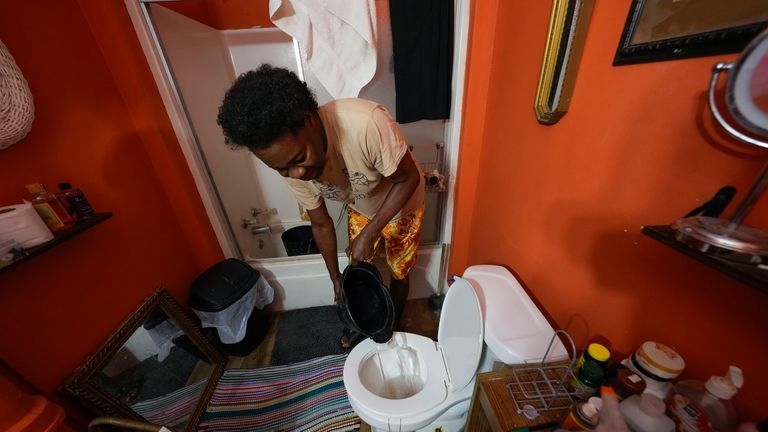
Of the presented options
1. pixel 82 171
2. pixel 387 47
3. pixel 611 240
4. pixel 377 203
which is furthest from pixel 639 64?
pixel 82 171

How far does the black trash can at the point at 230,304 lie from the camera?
1136mm

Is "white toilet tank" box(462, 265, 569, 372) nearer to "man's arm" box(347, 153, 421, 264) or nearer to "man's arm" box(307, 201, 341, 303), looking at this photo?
"man's arm" box(347, 153, 421, 264)

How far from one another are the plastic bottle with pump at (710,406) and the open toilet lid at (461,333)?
1.14 feet

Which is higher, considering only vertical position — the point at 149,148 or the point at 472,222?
the point at 149,148

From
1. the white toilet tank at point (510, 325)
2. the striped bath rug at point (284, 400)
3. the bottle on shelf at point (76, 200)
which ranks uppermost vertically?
the bottle on shelf at point (76, 200)

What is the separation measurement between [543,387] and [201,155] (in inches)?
61.1

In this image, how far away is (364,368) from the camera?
0.99m

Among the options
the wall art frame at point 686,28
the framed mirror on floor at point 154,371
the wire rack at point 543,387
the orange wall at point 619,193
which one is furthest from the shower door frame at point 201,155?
the wire rack at point 543,387

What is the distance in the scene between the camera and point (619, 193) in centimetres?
49

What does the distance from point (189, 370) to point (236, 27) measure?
6.02 feet

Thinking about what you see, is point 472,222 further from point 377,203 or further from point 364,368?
point 364,368

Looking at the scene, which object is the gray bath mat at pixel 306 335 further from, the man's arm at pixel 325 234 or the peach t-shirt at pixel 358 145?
the peach t-shirt at pixel 358 145

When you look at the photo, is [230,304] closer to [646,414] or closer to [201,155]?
[201,155]

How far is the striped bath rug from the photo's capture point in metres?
1.06
